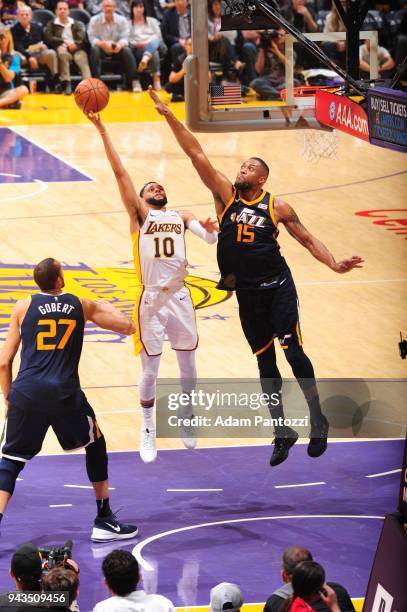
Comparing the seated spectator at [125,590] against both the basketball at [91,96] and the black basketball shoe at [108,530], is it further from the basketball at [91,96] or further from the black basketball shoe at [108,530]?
the basketball at [91,96]

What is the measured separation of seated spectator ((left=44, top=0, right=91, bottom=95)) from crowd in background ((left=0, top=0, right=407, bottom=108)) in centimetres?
2

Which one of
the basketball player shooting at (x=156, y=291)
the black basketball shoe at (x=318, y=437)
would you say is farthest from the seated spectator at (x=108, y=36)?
the black basketball shoe at (x=318, y=437)

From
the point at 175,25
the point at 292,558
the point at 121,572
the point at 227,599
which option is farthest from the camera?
the point at 175,25

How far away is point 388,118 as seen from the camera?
870 cm

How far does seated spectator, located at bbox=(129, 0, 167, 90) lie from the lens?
25119 mm

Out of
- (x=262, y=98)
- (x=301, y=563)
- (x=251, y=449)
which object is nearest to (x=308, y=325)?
(x=251, y=449)

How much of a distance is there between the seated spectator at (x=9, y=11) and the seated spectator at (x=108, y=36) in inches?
58.9

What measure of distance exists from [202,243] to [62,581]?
10.5 m

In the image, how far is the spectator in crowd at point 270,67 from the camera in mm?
23734

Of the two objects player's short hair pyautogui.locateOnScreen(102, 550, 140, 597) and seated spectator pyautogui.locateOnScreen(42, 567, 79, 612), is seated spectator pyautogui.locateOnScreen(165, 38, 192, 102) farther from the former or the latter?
seated spectator pyautogui.locateOnScreen(42, 567, 79, 612)

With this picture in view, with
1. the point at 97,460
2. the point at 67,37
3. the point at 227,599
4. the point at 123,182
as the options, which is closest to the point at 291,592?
the point at 227,599

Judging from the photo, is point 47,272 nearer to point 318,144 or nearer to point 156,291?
point 156,291

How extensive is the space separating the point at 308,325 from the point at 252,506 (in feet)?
13.5

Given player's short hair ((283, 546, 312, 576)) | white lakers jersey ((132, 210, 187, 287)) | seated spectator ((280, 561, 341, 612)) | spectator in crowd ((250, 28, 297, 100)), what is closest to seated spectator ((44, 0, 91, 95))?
spectator in crowd ((250, 28, 297, 100))
